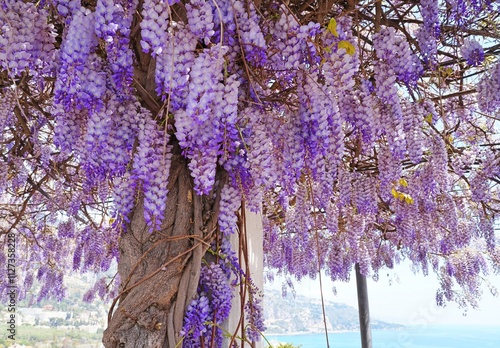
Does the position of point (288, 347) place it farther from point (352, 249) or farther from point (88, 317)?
point (88, 317)

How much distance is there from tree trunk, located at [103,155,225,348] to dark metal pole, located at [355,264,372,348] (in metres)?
5.17

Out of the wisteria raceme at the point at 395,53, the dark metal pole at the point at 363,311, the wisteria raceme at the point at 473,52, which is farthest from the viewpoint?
the dark metal pole at the point at 363,311

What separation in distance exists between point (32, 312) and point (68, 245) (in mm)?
1058

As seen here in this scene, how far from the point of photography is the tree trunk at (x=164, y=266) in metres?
1.21

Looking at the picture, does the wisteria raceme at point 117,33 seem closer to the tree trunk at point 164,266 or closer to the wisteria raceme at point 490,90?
the tree trunk at point 164,266

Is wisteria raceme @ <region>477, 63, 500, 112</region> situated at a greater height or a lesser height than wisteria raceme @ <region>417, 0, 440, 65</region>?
lesser

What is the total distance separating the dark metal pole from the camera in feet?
19.3

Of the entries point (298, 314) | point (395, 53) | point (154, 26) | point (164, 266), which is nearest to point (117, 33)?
point (154, 26)

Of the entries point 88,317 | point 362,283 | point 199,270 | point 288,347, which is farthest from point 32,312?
point 199,270

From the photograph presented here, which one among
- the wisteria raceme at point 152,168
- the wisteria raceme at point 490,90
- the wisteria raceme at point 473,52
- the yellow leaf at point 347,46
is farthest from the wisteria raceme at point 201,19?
the wisteria raceme at point 473,52

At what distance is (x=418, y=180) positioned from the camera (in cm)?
364

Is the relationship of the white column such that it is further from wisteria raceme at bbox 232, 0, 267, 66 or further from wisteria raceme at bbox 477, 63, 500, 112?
wisteria raceme at bbox 477, 63, 500, 112

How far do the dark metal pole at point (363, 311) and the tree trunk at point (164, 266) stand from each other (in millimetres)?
5170

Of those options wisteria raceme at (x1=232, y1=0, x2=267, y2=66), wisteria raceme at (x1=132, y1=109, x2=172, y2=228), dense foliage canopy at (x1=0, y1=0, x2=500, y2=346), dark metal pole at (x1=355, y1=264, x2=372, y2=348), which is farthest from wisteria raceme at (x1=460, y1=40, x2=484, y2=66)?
dark metal pole at (x1=355, y1=264, x2=372, y2=348)
